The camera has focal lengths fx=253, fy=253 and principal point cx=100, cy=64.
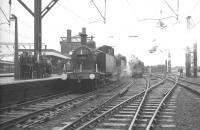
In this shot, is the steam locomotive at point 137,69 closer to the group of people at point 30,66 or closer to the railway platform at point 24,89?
the railway platform at point 24,89

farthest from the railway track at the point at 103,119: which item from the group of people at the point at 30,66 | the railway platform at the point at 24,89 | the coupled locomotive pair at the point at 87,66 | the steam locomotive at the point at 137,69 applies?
the steam locomotive at the point at 137,69

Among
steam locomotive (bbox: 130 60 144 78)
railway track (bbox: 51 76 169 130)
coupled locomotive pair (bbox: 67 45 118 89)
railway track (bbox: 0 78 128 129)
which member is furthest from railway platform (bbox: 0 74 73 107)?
steam locomotive (bbox: 130 60 144 78)

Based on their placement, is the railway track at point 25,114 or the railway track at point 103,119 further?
the railway track at point 25,114

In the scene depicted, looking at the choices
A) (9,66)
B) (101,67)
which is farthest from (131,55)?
(101,67)

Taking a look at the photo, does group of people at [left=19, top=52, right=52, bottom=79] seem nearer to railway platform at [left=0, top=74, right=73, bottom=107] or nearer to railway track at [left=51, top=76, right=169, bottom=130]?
railway platform at [left=0, top=74, right=73, bottom=107]

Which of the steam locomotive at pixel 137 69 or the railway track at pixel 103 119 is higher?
the steam locomotive at pixel 137 69

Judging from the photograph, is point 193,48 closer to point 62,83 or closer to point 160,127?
point 62,83

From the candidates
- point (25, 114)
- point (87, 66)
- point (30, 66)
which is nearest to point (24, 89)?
point (30, 66)

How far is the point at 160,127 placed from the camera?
22.2 feet

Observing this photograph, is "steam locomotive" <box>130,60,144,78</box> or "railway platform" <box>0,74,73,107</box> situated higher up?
"steam locomotive" <box>130,60,144,78</box>

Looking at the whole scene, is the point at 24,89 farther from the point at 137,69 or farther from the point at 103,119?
the point at 137,69

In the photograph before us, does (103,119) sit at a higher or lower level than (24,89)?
lower

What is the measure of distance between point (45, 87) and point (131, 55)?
3863 centimetres

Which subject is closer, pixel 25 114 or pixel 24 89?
pixel 25 114
